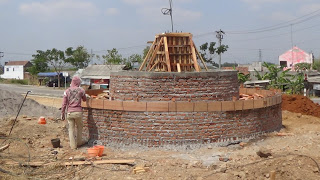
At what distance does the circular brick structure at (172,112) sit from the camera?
25.2ft

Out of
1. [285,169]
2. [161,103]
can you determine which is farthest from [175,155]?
[285,169]

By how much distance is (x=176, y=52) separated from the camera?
9.66 meters

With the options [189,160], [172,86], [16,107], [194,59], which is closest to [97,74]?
[16,107]

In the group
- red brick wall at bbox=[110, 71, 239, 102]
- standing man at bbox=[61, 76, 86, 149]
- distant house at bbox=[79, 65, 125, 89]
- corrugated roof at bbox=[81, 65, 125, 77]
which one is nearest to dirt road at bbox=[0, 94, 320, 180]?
standing man at bbox=[61, 76, 86, 149]

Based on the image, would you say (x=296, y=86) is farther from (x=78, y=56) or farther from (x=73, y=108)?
(x=78, y=56)

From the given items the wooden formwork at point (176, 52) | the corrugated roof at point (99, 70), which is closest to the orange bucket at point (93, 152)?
the wooden formwork at point (176, 52)

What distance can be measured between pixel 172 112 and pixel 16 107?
949 centimetres

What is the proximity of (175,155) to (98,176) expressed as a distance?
190 centimetres

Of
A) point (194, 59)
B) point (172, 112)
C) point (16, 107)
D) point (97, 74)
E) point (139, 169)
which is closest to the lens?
point (139, 169)

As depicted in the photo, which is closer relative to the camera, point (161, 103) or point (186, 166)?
point (186, 166)

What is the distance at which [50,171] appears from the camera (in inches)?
248

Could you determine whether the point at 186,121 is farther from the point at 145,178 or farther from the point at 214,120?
the point at 145,178

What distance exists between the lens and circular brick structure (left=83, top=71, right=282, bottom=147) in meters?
7.70

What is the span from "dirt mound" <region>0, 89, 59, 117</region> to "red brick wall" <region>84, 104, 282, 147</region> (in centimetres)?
721
